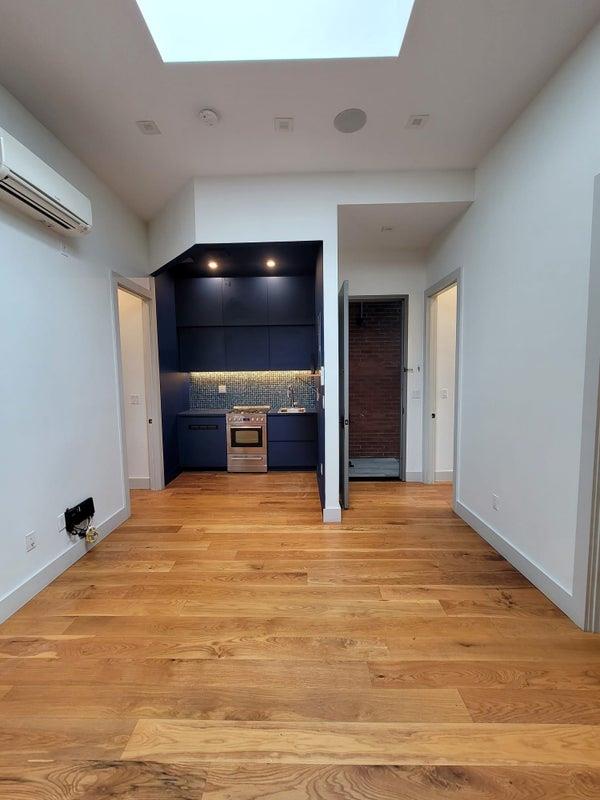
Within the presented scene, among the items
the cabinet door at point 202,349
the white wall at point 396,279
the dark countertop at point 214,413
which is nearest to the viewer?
the white wall at point 396,279

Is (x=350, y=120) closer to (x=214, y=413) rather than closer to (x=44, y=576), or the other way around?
(x=214, y=413)

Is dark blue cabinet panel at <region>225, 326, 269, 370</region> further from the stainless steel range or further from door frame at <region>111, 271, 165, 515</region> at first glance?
door frame at <region>111, 271, 165, 515</region>

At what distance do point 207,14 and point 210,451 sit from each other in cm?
407

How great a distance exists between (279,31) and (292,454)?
156 inches

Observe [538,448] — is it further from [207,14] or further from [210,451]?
[210,451]

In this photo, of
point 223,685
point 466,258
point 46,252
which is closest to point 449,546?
point 223,685

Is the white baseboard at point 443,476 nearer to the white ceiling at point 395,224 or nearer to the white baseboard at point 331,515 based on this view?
the white baseboard at point 331,515

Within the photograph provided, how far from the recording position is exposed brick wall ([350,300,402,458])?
564 cm

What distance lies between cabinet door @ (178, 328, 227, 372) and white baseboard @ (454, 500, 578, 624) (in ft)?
11.9

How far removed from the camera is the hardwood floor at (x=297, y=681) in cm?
115

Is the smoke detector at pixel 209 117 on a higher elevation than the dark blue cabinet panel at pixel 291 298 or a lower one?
higher

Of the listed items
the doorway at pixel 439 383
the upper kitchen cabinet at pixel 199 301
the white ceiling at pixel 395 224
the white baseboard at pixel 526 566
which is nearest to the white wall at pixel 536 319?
the white baseboard at pixel 526 566

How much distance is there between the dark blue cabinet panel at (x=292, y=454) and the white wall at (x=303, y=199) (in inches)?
85.6

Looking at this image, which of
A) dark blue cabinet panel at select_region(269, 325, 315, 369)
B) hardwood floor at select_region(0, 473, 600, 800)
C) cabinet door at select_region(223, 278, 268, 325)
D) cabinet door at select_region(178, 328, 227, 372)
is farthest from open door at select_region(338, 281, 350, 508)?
cabinet door at select_region(178, 328, 227, 372)
